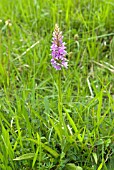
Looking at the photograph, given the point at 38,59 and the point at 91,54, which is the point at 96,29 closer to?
the point at 91,54

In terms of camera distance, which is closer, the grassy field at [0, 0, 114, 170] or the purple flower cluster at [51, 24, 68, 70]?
the purple flower cluster at [51, 24, 68, 70]

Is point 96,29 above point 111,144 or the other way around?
above

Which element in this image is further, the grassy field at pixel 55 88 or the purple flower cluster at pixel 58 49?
the grassy field at pixel 55 88

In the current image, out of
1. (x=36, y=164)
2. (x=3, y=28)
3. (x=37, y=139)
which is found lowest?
(x=36, y=164)

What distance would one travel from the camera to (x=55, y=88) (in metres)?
2.31

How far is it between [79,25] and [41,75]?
0.69 m

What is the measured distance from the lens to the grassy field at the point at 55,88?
5.96 ft

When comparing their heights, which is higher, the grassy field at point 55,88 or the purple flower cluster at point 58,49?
the purple flower cluster at point 58,49

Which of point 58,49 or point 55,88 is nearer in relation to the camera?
point 58,49

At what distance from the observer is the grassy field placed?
5.96 ft

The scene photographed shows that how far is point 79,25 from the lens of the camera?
2.98 metres

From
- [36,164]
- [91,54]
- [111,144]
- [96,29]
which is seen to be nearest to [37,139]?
[36,164]

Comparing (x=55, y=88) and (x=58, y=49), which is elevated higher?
(x=58, y=49)

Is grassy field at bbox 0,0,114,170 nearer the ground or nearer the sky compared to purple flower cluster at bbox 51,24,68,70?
nearer the ground
